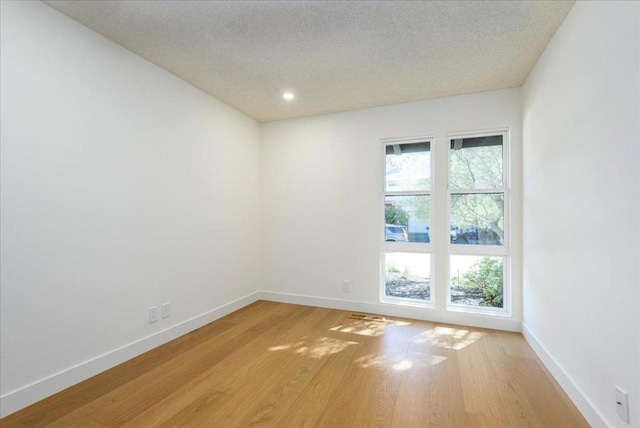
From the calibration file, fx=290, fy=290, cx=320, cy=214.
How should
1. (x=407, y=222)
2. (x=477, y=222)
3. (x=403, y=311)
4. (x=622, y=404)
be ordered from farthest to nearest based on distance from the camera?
(x=407, y=222) → (x=403, y=311) → (x=477, y=222) → (x=622, y=404)

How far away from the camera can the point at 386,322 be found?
3.38 meters

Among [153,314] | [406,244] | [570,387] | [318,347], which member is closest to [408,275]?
[406,244]

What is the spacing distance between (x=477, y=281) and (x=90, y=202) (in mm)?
3880

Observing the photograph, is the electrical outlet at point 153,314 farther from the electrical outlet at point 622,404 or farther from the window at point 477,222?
the electrical outlet at point 622,404

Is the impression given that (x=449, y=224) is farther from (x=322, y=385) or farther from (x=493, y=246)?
(x=322, y=385)

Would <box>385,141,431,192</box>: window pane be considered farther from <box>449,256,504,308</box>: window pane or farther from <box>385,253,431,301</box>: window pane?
<box>449,256,504,308</box>: window pane

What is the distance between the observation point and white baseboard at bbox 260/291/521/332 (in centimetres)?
318

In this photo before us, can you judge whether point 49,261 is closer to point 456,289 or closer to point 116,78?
point 116,78

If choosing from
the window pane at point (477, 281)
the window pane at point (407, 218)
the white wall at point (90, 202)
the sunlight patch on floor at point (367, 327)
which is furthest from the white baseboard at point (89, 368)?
the window pane at point (477, 281)

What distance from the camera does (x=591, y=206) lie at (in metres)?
1.71

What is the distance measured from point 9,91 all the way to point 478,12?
3.10 metres

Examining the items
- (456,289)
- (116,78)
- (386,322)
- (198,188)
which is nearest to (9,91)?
(116,78)

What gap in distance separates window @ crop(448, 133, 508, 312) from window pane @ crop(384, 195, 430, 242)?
1.00ft

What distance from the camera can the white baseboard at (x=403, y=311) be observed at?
3.18 metres
